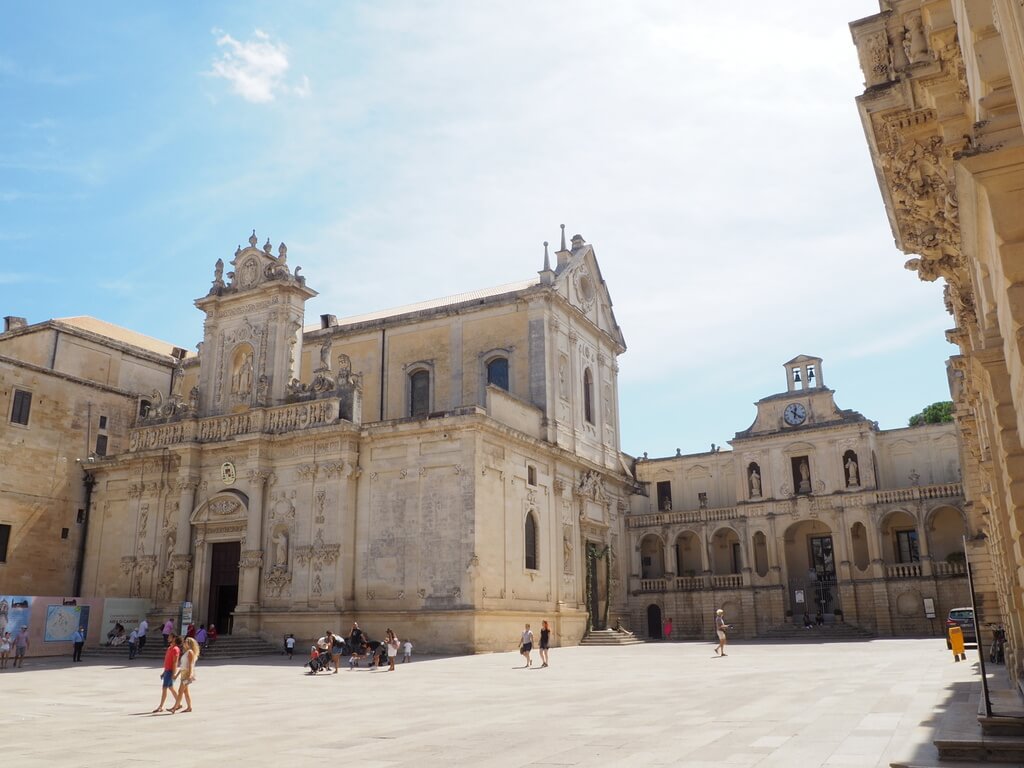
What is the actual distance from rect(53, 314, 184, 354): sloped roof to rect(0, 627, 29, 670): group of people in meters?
19.1

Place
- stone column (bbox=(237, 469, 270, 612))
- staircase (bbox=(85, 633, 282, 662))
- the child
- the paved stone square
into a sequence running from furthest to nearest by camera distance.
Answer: stone column (bbox=(237, 469, 270, 612)), staircase (bbox=(85, 633, 282, 662)), the child, the paved stone square

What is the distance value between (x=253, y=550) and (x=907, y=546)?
31.1 meters

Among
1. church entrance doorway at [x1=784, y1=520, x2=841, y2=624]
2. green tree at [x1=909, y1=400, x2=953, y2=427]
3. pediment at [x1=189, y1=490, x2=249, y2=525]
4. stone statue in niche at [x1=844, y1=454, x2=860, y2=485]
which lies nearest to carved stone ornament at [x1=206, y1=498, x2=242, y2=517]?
pediment at [x1=189, y1=490, x2=249, y2=525]

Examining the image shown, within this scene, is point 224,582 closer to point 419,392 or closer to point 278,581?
point 278,581

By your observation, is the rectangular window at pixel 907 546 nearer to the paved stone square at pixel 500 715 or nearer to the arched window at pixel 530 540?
the paved stone square at pixel 500 715

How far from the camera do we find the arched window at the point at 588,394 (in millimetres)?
40638

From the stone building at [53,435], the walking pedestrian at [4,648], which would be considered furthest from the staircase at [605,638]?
the stone building at [53,435]

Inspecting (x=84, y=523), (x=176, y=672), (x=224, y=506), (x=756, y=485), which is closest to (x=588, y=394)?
(x=756, y=485)

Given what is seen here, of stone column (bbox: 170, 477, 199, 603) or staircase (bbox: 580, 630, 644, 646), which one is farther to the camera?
staircase (bbox: 580, 630, 644, 646)

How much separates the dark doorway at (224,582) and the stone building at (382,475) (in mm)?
80

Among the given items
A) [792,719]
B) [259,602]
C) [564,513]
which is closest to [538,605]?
[564,513]

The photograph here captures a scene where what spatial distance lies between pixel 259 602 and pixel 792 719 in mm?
23847

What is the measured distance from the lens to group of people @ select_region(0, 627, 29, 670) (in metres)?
24.9

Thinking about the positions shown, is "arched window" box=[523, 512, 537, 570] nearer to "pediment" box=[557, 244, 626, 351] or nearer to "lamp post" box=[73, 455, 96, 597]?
"pediment" box=[557, 244, 626, 351]
